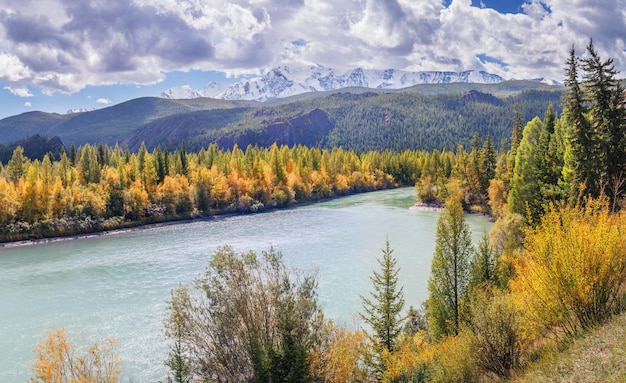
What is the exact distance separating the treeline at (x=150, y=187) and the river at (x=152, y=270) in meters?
6.49

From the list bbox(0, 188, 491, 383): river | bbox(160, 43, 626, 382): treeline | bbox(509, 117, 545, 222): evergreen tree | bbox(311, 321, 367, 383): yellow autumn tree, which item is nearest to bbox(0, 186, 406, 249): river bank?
bbox(0, 188, 491, 383): river

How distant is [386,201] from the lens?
110m

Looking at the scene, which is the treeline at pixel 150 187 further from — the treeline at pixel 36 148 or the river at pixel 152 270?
the treeline at pixel 36 148

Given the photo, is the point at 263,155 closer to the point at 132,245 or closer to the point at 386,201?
the point at 386,201

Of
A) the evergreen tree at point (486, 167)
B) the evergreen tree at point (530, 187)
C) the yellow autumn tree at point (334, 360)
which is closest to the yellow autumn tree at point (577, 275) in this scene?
the yellow autumn tree at point (334, 360)

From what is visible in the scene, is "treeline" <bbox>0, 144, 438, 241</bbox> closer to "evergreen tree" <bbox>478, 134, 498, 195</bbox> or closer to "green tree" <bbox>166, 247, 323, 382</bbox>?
"evergreen tree" <bbox>478, 134, 498, 195</bbox>

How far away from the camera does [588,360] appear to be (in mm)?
13359

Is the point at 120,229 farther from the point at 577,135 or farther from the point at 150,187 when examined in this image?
the point at 577,135

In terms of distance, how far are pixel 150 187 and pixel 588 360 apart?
89619mm

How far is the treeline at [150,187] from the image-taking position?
74.4 metres

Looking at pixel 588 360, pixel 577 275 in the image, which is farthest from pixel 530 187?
pixel 588 360

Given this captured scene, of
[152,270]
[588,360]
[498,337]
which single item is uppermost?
[588,360]

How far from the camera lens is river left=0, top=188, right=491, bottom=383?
31453 millimetres

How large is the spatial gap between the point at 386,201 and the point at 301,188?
22.1m
